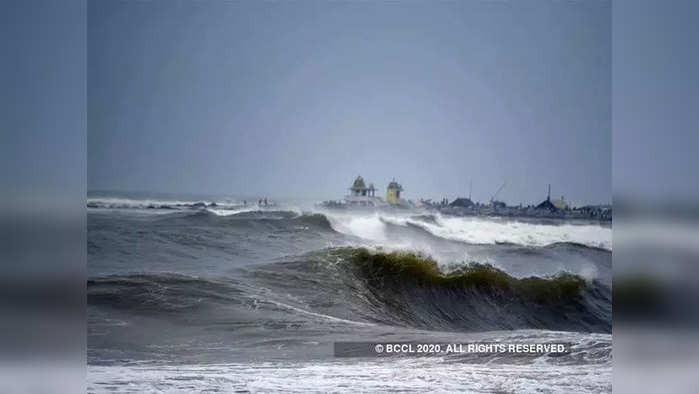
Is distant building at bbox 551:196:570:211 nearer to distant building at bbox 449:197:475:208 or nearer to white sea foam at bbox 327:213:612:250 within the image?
white sea foam at bbox 327:213:612:250

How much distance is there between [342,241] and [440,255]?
791 mm

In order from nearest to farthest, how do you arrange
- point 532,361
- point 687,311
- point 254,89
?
point 687,311 < point 532,361 < point 254,89

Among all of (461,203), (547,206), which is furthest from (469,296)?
(547,206)

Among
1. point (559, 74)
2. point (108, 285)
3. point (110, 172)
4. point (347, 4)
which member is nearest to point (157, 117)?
point (110, 172)

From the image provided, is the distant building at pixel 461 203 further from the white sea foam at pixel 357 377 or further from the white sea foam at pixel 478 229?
the white sea foam at pixel 357 377

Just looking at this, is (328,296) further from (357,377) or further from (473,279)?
(473,279)

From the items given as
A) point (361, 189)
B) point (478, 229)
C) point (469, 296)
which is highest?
point (361, 189)

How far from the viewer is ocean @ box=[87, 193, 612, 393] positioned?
4484 millimetres

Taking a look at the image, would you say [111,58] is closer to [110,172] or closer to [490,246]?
[110,172]

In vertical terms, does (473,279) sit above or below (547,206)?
below

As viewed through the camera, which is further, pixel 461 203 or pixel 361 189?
pixel 461 203

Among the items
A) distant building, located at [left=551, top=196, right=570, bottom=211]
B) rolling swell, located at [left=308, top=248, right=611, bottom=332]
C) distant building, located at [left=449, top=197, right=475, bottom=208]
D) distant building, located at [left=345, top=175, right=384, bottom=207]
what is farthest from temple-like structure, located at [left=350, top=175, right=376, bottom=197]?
distant building, located at [left=551, top=196, right=570, bottom=211]

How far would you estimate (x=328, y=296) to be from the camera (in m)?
4.98

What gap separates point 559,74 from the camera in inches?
199
